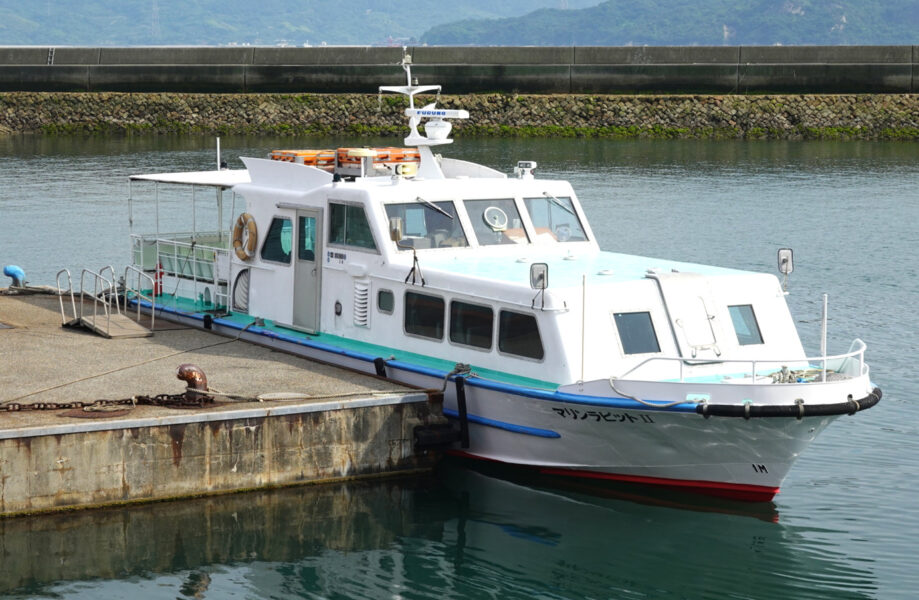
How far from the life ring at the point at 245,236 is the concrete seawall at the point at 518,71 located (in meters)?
39.7

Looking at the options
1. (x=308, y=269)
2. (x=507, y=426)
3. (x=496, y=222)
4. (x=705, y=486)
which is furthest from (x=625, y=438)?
(x=308, y=269)

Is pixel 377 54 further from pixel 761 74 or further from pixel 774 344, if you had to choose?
pixel 774 344

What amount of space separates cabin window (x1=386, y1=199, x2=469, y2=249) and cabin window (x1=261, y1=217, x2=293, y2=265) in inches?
65.2

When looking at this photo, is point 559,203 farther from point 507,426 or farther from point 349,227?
point 507,426

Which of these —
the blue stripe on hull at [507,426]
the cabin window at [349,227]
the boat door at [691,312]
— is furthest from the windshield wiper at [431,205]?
the boat door at [691,312]

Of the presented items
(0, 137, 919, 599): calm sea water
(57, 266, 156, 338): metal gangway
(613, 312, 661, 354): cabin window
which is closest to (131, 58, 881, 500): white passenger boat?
(613, 312, 661, 354): cabin window

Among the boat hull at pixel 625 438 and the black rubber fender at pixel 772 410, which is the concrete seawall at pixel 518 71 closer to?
the boat hull at pixel 625 438

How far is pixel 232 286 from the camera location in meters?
16.8

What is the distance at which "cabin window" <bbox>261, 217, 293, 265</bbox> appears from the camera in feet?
51.6

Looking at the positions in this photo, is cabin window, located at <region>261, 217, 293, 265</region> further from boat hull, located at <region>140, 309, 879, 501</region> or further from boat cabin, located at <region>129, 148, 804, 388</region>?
boat hull, located at <region>140, 309, 879, 501</region>

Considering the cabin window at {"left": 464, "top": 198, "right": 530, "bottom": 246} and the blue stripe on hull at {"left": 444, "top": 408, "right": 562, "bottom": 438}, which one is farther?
the cabin window at {"left": 464, "top": 198, "right": 530, "bottom": 246}

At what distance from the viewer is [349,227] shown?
586 inches

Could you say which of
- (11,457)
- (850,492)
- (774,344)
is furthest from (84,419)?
(850,492)

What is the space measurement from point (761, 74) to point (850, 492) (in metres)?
43.9
